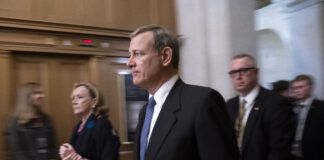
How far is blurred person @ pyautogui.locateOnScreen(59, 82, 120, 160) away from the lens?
3396 mm

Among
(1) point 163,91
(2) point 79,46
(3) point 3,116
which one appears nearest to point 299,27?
(2) point 79,46

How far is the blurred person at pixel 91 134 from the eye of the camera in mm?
3396

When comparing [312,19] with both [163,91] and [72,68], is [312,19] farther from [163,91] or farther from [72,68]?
[163,91]

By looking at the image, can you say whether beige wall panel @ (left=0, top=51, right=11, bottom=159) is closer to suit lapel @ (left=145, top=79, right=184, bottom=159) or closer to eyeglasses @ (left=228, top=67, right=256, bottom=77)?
eyeglasses @ (left=228, top=67, right=256, bottom=77)

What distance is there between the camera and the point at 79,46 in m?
5.16

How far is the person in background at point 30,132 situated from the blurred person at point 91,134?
51cm

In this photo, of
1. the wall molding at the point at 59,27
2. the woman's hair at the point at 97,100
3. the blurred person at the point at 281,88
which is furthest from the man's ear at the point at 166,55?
the blurred person at the point at 281,88

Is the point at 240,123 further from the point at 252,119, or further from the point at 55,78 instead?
the point at 55,78

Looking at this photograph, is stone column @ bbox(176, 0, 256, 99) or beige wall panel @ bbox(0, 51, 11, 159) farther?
stone column @ bbox(176, 0, 256, 99)

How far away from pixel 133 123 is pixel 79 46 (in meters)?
1.15

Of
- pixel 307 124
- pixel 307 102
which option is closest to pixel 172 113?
pixel 307 124

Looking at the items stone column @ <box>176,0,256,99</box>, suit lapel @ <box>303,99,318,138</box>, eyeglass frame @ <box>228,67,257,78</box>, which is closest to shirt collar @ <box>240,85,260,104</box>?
eyeglass frame @ <box>228,67,257,78</box>

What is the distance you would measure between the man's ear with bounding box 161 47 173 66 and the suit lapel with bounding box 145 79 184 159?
Answer: 14 cm

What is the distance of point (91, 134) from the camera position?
3.45m
